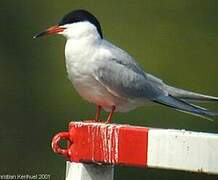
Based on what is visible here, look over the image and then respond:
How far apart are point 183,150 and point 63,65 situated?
509 cm

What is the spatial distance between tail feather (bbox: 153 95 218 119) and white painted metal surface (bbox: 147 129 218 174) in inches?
64.9

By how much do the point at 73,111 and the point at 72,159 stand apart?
4.21 m

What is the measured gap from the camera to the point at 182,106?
5453mm

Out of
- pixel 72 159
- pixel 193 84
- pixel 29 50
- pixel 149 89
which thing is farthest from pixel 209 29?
pixel 72 159

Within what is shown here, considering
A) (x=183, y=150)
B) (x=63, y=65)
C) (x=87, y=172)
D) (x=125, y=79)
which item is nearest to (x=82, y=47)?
(x=125, y=79)

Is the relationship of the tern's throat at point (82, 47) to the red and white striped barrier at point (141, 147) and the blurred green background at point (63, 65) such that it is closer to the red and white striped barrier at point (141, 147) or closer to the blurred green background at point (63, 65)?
the red and white striped barrier at point (141, 147)

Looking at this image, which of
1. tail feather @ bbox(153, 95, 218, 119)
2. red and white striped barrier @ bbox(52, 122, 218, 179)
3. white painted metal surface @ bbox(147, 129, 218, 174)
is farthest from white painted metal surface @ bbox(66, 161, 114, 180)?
tail feather @ bbox(153, 95, 218, 119)

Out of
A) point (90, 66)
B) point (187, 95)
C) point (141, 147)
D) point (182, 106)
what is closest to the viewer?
point (141, 147)

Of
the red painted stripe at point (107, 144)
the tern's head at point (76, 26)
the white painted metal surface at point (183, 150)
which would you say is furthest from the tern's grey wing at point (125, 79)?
the white painted metal surface at point (183, 150)

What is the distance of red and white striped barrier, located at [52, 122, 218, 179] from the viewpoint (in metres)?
3.56

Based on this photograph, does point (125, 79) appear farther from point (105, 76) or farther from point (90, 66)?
point (90, 66)

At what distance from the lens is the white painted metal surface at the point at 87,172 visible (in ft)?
12.9

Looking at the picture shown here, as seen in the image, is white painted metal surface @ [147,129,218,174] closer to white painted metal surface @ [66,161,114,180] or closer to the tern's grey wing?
white painted metal surface @ [66,161,114,180]

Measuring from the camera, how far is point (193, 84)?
8.41m
